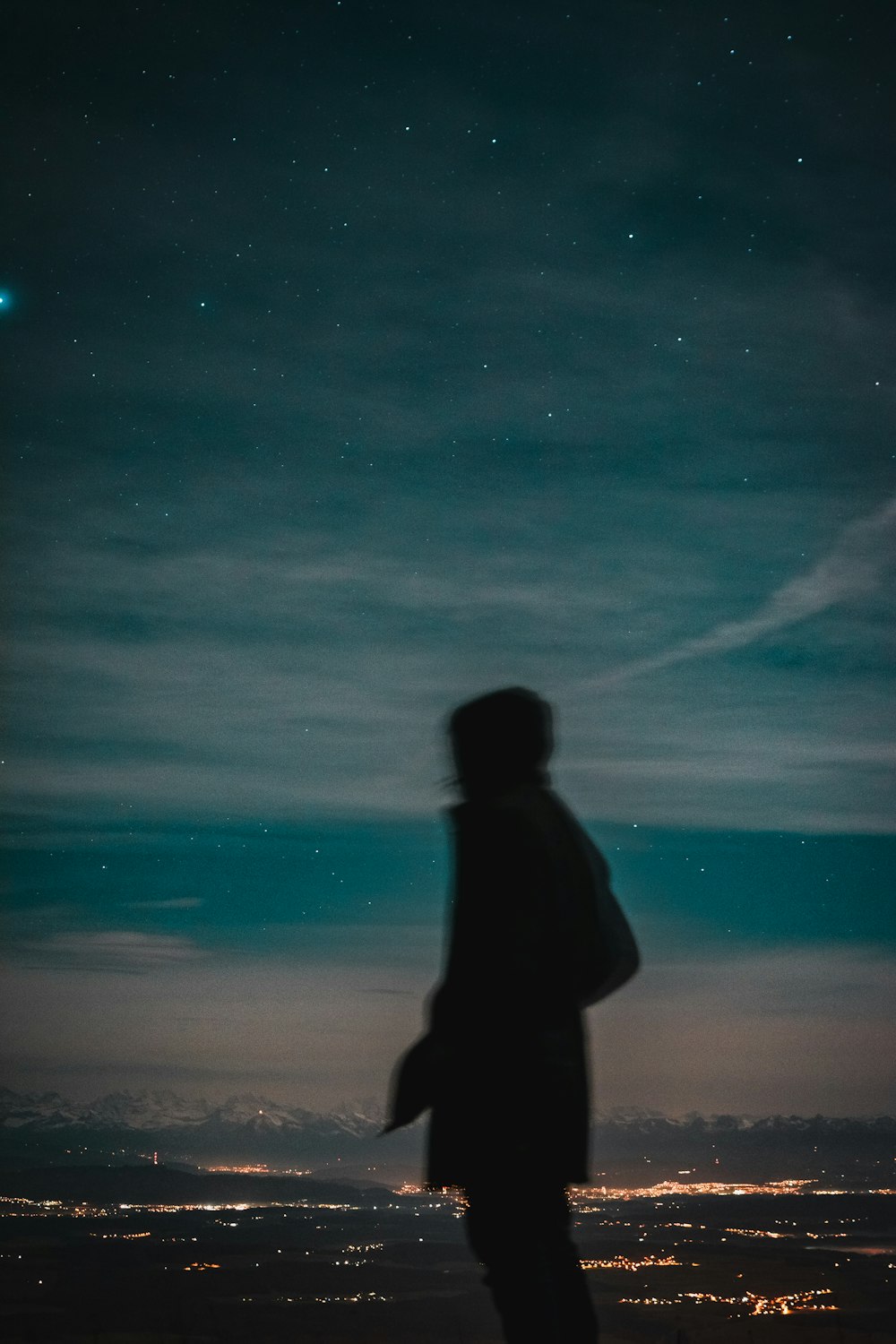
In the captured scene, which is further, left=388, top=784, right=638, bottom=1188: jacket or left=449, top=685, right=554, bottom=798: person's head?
left=449, top=685, right=554, bottom=798: person's head

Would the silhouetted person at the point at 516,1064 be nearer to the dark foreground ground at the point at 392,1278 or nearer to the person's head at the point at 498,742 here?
the person's head at the point at 498,742

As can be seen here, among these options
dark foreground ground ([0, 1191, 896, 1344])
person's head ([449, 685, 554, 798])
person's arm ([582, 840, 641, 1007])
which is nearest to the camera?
person's arm ([582, 840, 641, 1007])

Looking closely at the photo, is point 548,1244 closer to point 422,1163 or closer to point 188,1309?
point 422,1163

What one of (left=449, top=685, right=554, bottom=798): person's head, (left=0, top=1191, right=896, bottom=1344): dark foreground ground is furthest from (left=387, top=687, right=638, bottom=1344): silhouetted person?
(left=0, top=1191, right=896, bottom=1344): dark foreground ground

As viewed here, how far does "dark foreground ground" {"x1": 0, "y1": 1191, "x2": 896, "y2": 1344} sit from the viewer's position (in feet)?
49.4

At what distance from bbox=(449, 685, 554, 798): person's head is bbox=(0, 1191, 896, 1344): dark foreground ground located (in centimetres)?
399

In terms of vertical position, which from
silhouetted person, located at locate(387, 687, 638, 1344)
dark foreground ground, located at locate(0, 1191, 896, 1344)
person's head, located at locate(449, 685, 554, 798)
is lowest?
dark foreground ground, located at locate(0, 1191, 896, 1344)

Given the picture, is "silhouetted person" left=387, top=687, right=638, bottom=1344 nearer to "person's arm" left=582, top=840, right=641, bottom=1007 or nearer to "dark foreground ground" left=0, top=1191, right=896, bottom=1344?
"person's arm" left=582, top=840, right=641, bottom=1007

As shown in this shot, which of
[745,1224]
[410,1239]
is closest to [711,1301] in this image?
[410,1239]

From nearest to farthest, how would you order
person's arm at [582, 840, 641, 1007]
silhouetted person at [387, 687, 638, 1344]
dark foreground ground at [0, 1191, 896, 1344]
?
silhouetted person at [387, 687, 638, 1344], person's arm at [582, 840, 641, 1007], dark foreground ground at [0, 1191, 896, 1344]

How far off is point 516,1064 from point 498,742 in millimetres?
706

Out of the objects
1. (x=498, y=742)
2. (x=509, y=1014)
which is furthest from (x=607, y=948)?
(x=498, y=742)

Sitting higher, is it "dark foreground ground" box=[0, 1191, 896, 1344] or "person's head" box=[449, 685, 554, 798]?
"person's head" box=[449, 685, 554, 798]

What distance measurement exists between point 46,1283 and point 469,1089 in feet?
168
